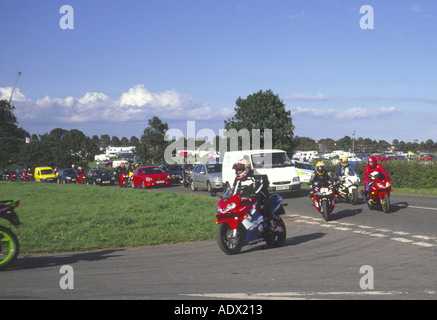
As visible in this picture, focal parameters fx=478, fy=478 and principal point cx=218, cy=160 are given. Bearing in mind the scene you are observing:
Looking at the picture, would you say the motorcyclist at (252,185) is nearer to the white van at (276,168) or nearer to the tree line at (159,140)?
the white van at (276,168)

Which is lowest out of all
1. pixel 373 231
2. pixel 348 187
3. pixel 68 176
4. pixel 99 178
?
pixel 373 231

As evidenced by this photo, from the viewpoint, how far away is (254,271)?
7.30 metres

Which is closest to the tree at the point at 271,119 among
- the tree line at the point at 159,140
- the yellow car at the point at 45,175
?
the tree line at the point at 159,140

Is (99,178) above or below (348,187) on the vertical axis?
below

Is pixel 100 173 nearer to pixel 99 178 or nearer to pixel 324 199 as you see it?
pixel 99 178

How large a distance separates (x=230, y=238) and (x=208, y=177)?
18600 mm

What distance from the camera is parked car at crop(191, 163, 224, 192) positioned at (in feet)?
87.9

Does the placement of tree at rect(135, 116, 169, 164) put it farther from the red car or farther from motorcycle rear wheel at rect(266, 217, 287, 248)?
motorcycle rear wheel at rect(266, 217, 287, 248)

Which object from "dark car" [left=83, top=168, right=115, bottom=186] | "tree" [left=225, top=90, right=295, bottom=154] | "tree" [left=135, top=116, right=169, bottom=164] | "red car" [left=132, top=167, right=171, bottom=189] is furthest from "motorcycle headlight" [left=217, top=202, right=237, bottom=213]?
"tree" [left=135, top=116, right=169, bottom=164]

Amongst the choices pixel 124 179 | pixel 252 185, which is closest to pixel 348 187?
pixel 252 185

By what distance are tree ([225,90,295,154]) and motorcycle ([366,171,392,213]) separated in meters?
34.2

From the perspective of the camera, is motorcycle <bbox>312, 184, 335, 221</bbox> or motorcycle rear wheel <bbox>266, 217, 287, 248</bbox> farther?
motorcycle <bbox>312, 184, 335, 221</bbox>

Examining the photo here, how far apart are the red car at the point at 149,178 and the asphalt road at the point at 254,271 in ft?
73.8
